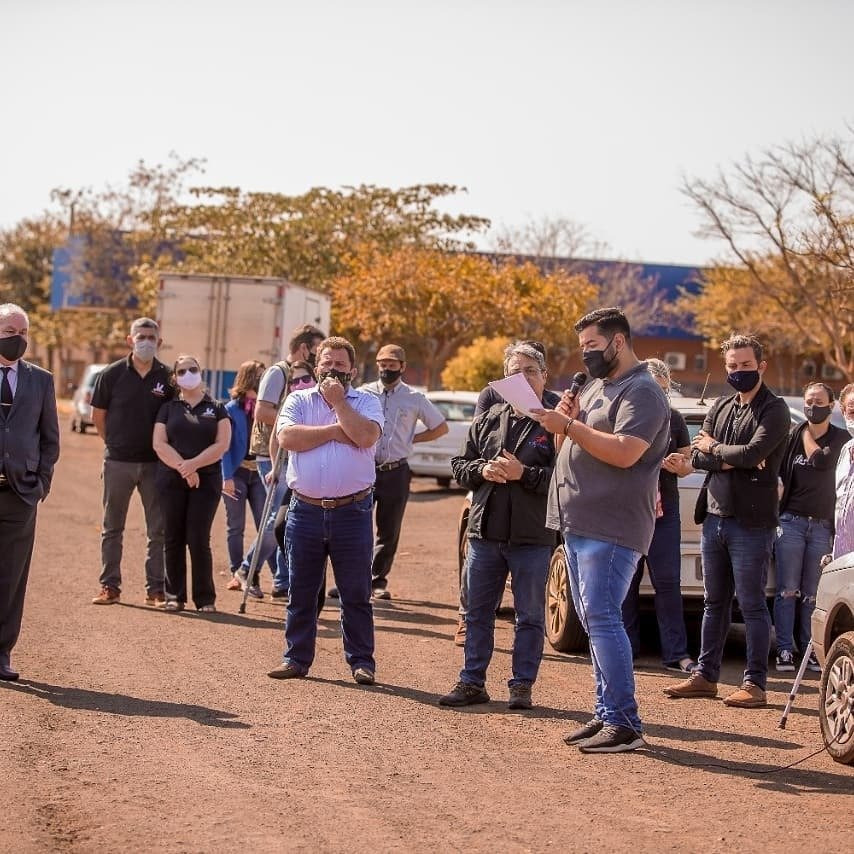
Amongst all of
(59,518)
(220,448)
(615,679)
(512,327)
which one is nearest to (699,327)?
(512,327)

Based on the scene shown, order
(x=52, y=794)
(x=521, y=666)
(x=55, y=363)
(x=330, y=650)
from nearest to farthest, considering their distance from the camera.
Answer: (x=52, y=794), (x=521, y=666), (x=330, y=650), (x=55, y=363)

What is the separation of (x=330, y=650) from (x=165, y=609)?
2183mm

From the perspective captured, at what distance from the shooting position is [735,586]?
9258mm

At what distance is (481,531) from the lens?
29.4 feet

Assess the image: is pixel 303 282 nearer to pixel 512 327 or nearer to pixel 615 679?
pixel 512 327

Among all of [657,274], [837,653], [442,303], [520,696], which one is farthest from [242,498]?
[657,274]

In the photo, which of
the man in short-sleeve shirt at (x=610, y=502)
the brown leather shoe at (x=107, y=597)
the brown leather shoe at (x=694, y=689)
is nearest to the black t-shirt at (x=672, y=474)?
the brown leather shoe at (x=694, y=689)

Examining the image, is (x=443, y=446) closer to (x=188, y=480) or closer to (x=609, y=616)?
(x=188, y=480)

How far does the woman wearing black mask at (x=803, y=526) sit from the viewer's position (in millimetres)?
10758

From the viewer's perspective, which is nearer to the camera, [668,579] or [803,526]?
[668,579]

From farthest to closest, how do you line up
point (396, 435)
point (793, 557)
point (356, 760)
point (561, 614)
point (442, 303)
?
1. point (442, 303)
2. point (396, 435)
3. point (561, 614)
4. point (793, 557)
5. point (356, 760)

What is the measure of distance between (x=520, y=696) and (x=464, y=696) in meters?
0.32

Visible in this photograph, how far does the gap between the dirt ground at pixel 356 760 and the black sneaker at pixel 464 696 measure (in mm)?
92

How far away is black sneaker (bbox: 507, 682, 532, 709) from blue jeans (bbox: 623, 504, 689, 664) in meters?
1.55
